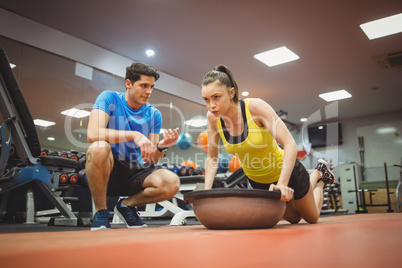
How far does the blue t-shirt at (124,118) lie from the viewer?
205cm

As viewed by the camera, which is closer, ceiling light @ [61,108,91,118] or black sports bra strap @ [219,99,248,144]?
black sports bra strap @ [219,99,248,144]

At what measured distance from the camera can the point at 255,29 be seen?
4883mm

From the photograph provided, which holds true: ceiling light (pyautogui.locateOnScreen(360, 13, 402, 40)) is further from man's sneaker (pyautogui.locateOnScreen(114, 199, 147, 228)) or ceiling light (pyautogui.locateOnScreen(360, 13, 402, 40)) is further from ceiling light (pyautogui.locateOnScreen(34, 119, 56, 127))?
ceiling light (pyautogui.locateOnScreen(34, 119, 56, 127))

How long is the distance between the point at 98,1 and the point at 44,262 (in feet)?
13.9

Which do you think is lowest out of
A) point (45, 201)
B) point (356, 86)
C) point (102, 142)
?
point (45, 201)

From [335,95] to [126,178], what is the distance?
677cm

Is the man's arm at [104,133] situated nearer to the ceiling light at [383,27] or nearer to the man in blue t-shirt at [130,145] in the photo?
the man in blue t-shirt at [130,145]

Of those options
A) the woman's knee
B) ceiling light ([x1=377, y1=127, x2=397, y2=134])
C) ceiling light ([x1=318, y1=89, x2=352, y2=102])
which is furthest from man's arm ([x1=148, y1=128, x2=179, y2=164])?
ceiling light ([x1=377, y1=127, x2=397, y2=134])

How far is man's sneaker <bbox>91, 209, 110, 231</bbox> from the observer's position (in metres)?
1.76

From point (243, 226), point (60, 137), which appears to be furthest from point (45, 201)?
point (243, 226)

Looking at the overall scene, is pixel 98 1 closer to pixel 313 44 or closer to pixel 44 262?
pixel 313 44

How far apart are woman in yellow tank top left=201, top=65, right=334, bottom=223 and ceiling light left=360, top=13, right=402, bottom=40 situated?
374cm

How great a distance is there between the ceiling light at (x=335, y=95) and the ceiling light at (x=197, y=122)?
282 centimetres

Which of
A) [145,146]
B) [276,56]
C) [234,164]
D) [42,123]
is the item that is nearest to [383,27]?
[276,56]
